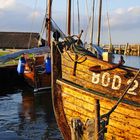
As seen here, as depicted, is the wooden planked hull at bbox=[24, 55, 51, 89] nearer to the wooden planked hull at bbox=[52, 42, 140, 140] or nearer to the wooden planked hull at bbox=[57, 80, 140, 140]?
the wooden planked hull at bbox=[52, 42, 140, 140]

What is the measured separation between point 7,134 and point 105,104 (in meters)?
5.37

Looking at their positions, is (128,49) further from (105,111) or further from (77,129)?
(77,129)

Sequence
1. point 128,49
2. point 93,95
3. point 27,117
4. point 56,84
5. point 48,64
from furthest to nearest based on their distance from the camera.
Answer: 1. point 128,49
2. point 48,64
3. point 27,117
4. point 56,84
5. point 93,95

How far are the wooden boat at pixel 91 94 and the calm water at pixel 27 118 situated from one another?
9.92 feet

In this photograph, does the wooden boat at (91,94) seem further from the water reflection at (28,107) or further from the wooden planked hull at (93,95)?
the water reflection at (28,107)

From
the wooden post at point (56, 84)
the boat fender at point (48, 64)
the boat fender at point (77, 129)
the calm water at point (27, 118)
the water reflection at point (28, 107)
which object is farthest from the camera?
the boat fender at point (48, 64)

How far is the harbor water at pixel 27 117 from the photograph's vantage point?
524 inches

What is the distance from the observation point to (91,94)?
9367mm

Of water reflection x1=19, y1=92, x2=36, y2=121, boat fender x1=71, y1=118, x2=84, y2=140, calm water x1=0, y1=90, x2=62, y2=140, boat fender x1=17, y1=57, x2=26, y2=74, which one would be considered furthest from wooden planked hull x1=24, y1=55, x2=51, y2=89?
boat fender x1=71, y1=118, x2=84, y2=140

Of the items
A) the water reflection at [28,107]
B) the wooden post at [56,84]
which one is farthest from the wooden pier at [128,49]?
the wooden post at [56,84]

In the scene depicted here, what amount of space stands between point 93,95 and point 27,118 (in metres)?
7.39

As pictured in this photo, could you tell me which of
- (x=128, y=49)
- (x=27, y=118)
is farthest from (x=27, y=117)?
(x=128, y=49)

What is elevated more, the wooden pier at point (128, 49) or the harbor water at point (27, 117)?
the harbor water at point (27, 117)

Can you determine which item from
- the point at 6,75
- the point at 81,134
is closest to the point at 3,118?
the point at 81,134
